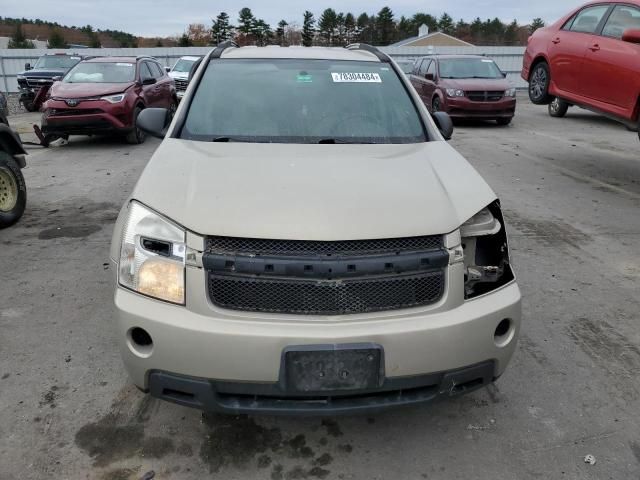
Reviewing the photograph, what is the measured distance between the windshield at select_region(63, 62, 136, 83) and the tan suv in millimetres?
10163

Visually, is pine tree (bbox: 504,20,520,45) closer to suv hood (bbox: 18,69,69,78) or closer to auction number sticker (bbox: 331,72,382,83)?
suv hood (bbox: 18,69,69,78)

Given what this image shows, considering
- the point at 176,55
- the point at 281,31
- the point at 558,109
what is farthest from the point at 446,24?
the point at 558,109

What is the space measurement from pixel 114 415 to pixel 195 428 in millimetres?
461

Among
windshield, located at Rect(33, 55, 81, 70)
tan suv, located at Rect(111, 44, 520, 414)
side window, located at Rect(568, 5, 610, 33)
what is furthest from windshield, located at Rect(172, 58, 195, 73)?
tan suv, located at Rect(111, 44, 520, 414)

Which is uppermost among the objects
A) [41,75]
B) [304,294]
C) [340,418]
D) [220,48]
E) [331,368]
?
[220,48]

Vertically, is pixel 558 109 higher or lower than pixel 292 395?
higher

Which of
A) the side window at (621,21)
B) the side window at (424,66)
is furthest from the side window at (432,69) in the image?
the side window at (621,21)

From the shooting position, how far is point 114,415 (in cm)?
286

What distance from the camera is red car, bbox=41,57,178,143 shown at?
10.8 metres

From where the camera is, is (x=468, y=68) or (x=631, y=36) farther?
(x=468, y=68)

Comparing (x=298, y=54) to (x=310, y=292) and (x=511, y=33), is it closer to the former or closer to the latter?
(x=310, y=292)

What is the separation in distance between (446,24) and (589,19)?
85.9m

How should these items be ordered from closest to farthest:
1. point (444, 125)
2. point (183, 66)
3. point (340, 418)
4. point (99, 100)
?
1. point (340, 418)
2. point (444, 125)
3. point (99, 100)
4. point (183, 66)

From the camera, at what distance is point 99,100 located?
35.4 ft
